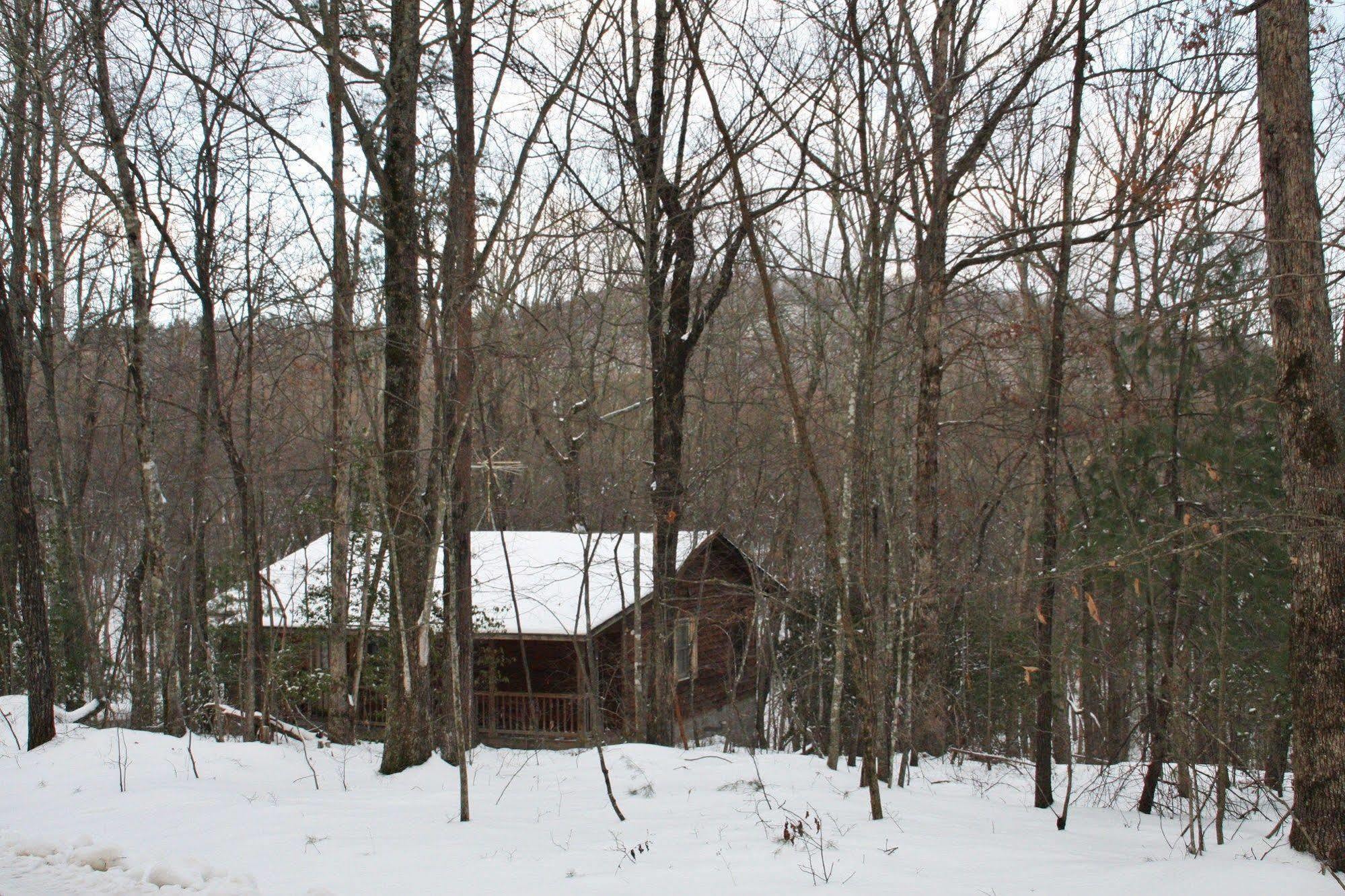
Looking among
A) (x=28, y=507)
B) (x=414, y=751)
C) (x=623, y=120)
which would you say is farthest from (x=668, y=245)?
(x=28, y=507)

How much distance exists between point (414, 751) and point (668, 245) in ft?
20.8

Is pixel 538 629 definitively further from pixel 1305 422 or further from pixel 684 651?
Result: pixel 1305 422

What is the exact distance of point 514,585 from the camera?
16844 millimetres

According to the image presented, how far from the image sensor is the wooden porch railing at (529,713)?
16188mm

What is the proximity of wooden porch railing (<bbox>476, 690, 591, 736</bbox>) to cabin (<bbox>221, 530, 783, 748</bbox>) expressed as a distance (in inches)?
1.4

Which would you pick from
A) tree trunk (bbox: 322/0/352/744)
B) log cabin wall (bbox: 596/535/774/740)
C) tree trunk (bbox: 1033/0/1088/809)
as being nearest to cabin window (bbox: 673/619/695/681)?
log cabin wall (bbox: 596/535/774/740)

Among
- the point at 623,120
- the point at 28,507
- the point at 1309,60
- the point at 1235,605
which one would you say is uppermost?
the point at 623,120

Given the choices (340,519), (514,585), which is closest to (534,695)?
(514,585)

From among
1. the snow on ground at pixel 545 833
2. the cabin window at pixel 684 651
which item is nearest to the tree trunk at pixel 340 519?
the snow on ground at pixel 545 833

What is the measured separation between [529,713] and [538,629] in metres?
1.95

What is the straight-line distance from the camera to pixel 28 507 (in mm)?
8781

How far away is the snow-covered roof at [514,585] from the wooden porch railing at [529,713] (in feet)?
3.92

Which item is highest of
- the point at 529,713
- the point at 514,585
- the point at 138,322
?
the point at 138,322

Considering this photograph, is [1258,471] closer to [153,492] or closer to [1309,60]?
[1309,60]
